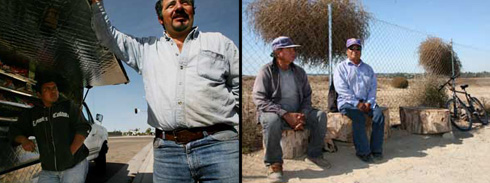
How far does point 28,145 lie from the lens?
1117mm

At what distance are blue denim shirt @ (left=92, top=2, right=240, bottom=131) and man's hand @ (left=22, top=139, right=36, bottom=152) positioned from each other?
1.20 ft

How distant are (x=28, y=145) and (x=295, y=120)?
2116 mm

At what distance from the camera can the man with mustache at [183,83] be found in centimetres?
120

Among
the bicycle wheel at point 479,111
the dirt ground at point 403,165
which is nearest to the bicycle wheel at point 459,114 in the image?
the bicycle wheel at point 479,111

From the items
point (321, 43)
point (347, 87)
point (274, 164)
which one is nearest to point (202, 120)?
point (274, 164)

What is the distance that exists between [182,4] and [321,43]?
3.62 m

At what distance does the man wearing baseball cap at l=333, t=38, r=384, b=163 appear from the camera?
3344 millimetres

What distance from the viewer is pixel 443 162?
3.32 meters

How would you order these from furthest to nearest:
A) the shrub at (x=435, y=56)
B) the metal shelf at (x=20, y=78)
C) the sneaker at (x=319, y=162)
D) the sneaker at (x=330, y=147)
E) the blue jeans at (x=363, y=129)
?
1. the shrub at (x=435, y=56)
2. the sneaker at (x=330, y=147)
3. the blue jeans at (x=363, y=129)
4. the sneaker at (x=319, y=162)
5. the metal shelf at (x=20, y=78)

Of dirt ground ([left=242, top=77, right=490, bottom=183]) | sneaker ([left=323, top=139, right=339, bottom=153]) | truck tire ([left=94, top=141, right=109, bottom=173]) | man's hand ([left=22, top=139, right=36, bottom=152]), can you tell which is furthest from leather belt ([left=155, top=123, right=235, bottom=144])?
sneaker ([left=323, top=139, right=339, bottom=153])

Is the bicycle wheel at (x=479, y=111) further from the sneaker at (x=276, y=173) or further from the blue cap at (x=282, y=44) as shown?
the sneaker at (x=276, y=173)

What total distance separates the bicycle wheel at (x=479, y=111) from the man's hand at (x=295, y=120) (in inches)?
144

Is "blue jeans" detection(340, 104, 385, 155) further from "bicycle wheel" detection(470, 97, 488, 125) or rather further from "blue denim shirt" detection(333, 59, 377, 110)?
"bicycle wheel" detection(470, 97, 488, 125)

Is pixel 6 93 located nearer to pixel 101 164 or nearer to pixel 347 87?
pixel 101 164
